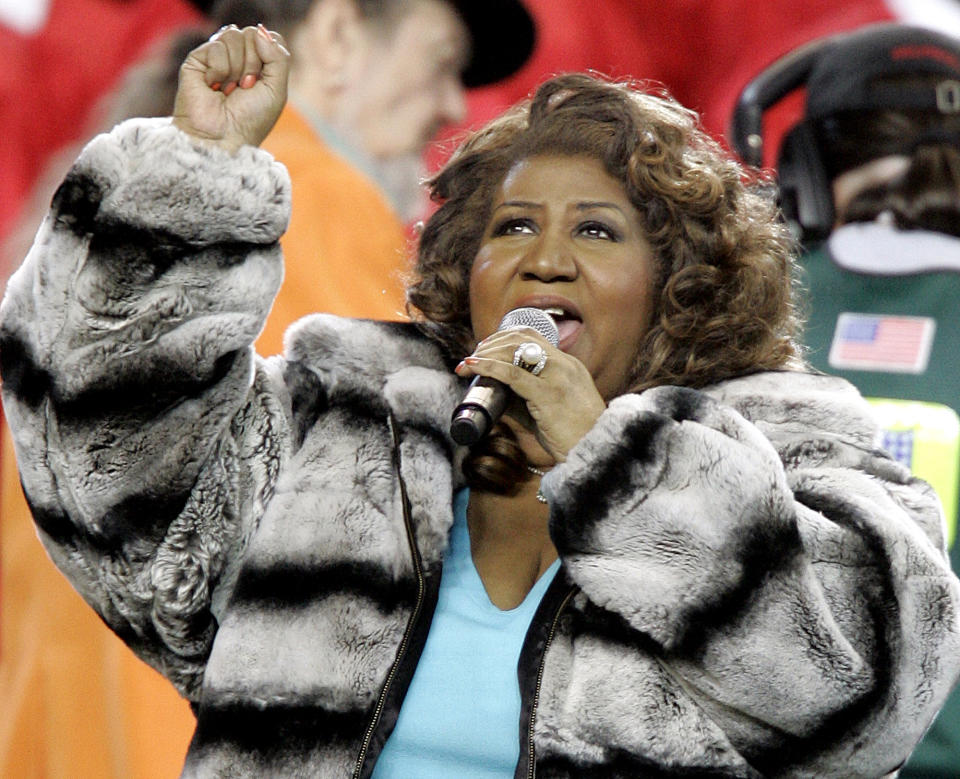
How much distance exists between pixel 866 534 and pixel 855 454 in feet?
0.46

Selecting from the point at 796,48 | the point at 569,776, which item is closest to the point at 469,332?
the point at 569,776

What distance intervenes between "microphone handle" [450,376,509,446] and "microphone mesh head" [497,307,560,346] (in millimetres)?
121

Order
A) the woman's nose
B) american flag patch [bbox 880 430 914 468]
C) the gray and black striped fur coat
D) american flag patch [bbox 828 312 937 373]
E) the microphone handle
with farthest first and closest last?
american flag patch [bbox 828 312 937 373] < american flag patch [bbox 880 430 914 468] < the woman's nose < the gray and black striped fur coat < the microphone handle

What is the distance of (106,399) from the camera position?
4.65 ft

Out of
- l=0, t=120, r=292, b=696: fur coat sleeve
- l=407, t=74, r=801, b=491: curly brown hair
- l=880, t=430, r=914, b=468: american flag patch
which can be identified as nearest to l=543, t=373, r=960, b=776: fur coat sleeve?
l=407, t=74, r=801, b=491: curly brown hair

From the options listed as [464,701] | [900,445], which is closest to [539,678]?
[464,701]

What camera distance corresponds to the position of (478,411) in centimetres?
127

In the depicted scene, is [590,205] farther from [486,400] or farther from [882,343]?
[882,343]

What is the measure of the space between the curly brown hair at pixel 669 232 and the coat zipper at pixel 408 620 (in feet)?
0.41

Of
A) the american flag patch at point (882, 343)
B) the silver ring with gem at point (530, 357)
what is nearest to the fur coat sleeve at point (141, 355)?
the silver ring with gem at point (530, 357)

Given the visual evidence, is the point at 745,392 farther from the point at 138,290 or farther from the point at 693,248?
the point at 138,290

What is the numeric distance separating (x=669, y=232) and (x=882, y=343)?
51.6 inches

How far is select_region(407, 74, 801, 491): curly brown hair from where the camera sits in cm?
166

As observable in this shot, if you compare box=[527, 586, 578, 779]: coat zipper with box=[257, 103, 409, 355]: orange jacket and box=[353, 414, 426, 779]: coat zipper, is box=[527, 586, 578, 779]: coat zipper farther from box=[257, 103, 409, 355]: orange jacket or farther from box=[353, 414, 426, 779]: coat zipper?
box=[257, 103, 409, 355]: orange jacket
